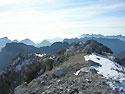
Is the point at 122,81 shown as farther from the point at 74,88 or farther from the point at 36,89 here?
the point at 36,89

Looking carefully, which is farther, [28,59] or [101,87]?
[28,59]

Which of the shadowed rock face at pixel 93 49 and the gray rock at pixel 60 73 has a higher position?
the gray rock at pixel 60 73

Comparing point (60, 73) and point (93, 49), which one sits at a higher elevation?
point (60, 73)

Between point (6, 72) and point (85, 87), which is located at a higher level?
point (85, 87)

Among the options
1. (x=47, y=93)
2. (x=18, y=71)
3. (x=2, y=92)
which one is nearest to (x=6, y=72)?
(x=18, y=71)

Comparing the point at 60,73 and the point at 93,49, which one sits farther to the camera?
the point at 93,49

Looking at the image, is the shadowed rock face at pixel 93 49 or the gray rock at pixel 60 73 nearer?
the gray rock at pixel 60 73

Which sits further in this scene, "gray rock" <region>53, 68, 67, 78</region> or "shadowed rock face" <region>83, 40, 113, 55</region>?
"shadowed rock face" <region>83, 40, 113, 55</region>

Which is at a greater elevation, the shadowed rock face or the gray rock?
the gray rock

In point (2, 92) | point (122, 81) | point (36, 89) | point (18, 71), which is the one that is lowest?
point (2, 92)

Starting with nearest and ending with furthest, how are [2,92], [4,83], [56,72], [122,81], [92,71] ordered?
1. [122,81]
2. [92,71]
3. [56,72]
4. [2,92]
5. [4,83]

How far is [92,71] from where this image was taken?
23328 mm

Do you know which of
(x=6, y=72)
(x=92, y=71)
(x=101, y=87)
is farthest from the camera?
(x=6, y=72)

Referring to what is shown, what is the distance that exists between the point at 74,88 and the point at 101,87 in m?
2.84
